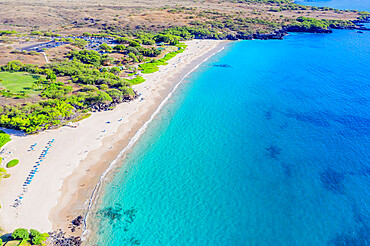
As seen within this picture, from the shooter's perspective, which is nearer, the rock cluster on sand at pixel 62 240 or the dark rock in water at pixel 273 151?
the rock cluster on sand at pixel 62 240

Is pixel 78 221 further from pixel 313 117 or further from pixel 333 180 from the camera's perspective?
pixel 313 117

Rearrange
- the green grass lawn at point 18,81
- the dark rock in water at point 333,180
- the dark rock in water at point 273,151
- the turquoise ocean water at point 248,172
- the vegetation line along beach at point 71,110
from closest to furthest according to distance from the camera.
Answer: the turquoise ocean water at point 248,172
the vegetation line along beach at point 71,110
the dark rock in water at point 333,180
the dark rock in water at point 273,151
the green grass lawn at point 18,81

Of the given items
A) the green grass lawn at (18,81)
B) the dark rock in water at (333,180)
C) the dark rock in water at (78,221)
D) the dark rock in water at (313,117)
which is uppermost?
the green grass lawn at (18,81)

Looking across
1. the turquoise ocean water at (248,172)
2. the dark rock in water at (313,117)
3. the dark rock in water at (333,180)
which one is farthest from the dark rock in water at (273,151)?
the dark rock in water at (313,117)

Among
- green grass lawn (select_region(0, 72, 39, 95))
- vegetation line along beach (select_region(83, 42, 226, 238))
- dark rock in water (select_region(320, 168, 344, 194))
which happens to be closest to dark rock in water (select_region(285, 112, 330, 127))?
dark rock in water (select_region(320, 168, 344, 194))

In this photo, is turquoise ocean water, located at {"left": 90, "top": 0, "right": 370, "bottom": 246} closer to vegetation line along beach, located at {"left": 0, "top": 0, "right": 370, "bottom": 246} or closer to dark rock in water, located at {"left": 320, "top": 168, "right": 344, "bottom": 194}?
dark rock in water, located at {"left": 320, "top": 168, "right": 344, "bottom": 194}

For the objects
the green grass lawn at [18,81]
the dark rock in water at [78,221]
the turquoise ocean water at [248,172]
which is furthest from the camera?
the green grass lawn at [18,81]

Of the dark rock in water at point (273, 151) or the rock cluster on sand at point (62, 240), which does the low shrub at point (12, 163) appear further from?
the dark rock in water at point (273, 151)

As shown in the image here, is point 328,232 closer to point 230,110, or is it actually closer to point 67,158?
point 230,110
